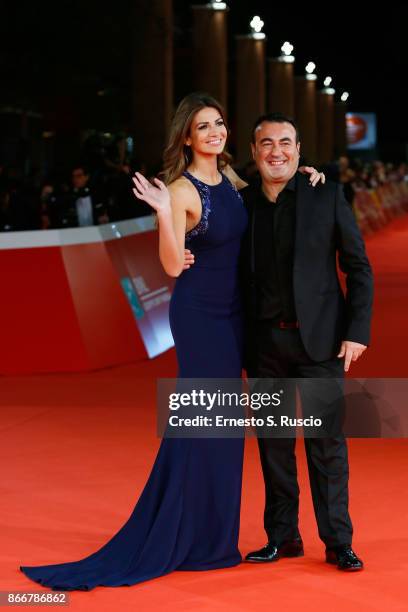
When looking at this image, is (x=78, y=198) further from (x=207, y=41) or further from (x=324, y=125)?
(x=324, y=125)

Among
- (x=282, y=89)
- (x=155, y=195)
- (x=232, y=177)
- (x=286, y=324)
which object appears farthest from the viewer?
(x=282, y=89)

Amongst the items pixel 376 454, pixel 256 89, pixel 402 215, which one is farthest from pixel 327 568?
pixel 256 89

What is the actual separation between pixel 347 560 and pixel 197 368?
1.06 metres

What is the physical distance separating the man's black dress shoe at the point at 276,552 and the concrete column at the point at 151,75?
23.8 m

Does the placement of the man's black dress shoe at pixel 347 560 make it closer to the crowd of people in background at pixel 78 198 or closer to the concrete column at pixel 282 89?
the crowd of people in background at pixel 78 198

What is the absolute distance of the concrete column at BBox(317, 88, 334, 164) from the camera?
80812 mm

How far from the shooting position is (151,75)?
30812 mm

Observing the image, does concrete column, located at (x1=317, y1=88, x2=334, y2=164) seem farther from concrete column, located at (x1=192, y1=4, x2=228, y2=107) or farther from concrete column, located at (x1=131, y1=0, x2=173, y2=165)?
concrete column, located at (x1=131, y1=0, x2=173, y2=165)

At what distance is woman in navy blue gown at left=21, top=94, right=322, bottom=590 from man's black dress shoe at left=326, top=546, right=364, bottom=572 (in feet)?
1.48

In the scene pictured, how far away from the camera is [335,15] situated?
215 ft

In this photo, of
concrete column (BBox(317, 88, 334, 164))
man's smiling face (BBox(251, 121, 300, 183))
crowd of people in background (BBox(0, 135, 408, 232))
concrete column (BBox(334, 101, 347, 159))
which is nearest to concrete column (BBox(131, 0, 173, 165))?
crowd of people in background (BBox(0, 135, 408, 232))

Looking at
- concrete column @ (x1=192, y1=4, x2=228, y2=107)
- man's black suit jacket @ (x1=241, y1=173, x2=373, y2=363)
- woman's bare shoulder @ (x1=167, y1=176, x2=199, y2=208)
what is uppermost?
concrete column @ (x1=192, y1=4, x2=228, y2=107)

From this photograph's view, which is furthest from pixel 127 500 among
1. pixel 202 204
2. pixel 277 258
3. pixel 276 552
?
pixel 202 204

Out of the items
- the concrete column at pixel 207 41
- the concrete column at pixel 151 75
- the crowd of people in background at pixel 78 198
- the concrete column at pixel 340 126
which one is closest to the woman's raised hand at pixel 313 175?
the crowd of people in background at pixel 78 198
